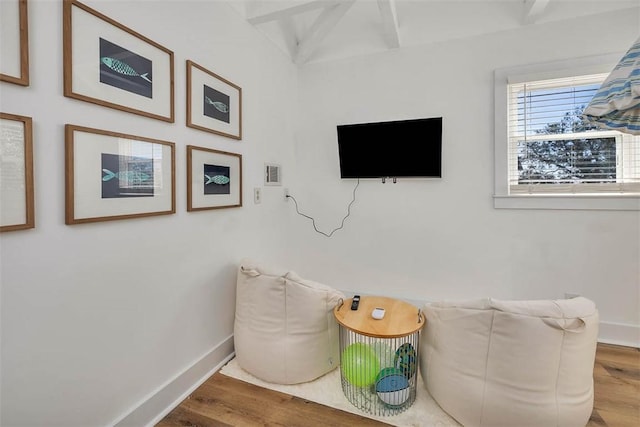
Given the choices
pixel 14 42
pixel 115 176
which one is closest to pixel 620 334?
pixel 115 176

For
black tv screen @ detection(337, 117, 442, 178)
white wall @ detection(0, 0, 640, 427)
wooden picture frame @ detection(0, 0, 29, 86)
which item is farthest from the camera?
black tv screen @ detection(337, 117, 442, 178)

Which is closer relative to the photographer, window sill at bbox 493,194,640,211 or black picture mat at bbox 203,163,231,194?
black picture mat at bbox 203,163,231,194

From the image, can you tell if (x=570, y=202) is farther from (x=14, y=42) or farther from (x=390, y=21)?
(x=14, y=42)

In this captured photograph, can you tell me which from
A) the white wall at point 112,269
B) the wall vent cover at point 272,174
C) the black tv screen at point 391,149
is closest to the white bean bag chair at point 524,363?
the black tv screen at point 391,149

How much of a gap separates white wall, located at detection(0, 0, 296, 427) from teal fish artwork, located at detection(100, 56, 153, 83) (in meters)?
0.17

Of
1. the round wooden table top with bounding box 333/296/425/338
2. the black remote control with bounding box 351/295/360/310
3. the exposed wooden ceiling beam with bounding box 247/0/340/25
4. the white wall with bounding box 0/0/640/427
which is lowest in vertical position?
the round wooden table top with bounding box 333/296/425/338

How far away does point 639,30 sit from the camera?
206cm

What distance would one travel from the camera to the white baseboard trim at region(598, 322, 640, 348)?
7.00ft

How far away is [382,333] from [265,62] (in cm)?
220

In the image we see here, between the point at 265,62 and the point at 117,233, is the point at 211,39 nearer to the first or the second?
the point at 265,62

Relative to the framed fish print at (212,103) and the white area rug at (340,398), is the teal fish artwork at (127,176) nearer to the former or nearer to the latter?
the framed fish print at (212,103)

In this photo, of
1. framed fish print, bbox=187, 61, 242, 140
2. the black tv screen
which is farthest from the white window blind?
framed fish print, bbox=187, 61, 242, 140

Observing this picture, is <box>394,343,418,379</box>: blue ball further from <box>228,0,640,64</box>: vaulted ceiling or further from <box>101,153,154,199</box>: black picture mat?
<box>228,0,640,64</box>: vaulted ceiling

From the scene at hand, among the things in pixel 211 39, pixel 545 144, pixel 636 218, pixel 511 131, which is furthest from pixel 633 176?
pixel 211 39
